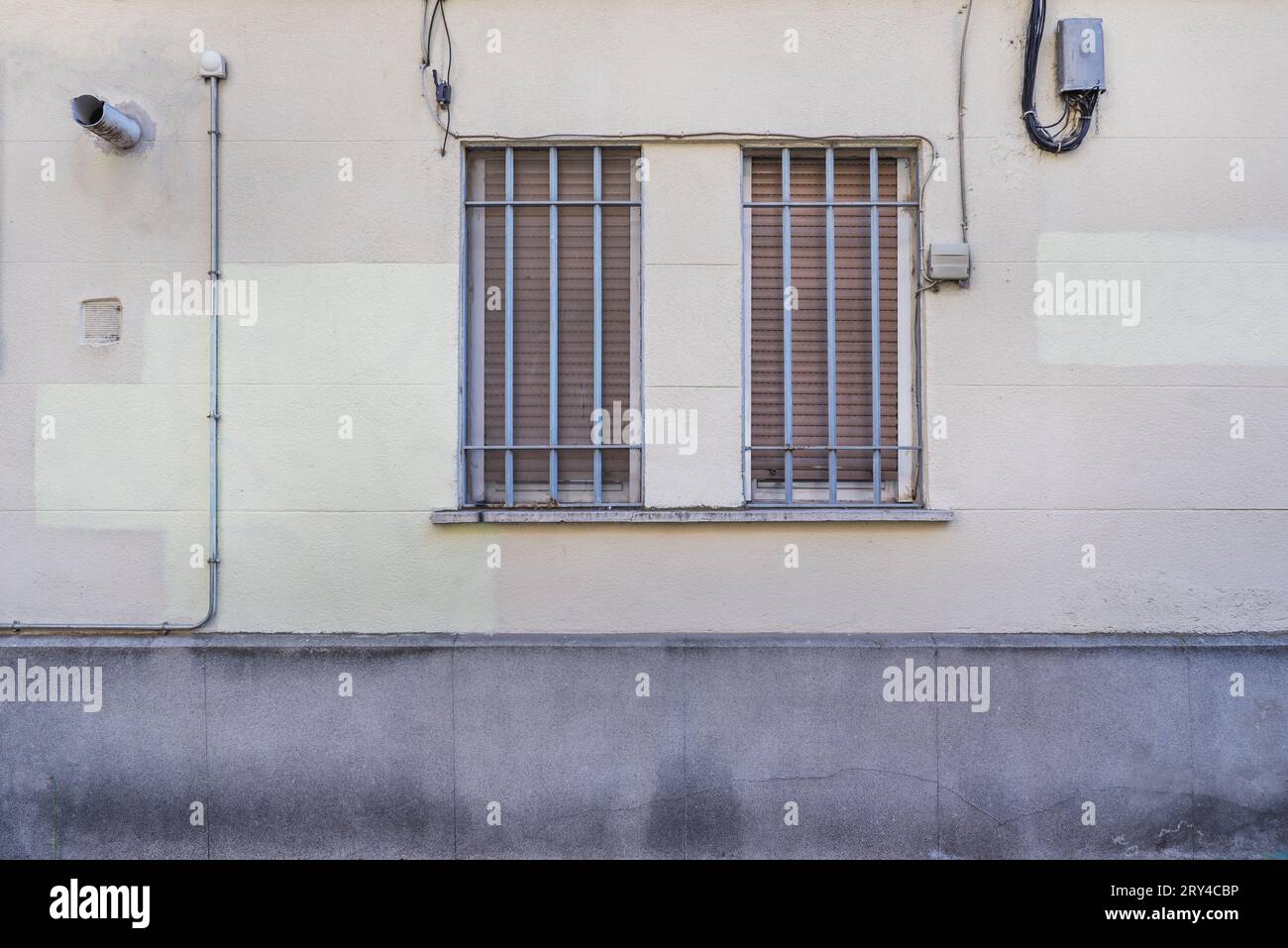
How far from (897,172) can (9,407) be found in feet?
16.8

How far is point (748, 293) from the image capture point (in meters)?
4.89

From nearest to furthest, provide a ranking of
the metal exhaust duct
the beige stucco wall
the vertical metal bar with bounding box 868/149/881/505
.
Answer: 1. the metal exhaust duct
2. the beige stucco wall
3. the vertical metal bar with bounding box 868/149/881/505

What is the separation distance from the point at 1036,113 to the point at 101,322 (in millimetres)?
5262

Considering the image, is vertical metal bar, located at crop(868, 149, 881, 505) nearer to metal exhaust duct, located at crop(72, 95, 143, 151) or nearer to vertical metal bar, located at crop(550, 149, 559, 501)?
vertical metal bar, located at crop(550, 149, 559, 501)

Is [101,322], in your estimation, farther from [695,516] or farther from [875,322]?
[875,322]

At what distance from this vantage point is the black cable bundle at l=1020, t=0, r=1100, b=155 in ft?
15.1

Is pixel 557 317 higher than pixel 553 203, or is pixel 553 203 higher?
pixel 553 203

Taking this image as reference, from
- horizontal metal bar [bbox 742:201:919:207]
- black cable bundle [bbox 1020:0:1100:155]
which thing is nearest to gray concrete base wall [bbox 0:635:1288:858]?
horizontal metal bar [bbox 742:201:919:207]

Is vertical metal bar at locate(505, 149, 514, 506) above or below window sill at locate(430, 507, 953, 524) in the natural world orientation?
above

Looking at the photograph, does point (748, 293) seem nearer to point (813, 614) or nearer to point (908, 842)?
point (813, 614)

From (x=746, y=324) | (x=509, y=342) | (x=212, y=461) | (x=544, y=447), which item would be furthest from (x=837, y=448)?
(x=212, y=461)

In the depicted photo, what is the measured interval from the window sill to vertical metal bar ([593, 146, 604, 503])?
23cm

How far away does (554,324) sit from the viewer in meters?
4.87

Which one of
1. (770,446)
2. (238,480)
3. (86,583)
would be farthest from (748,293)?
(86,583)
